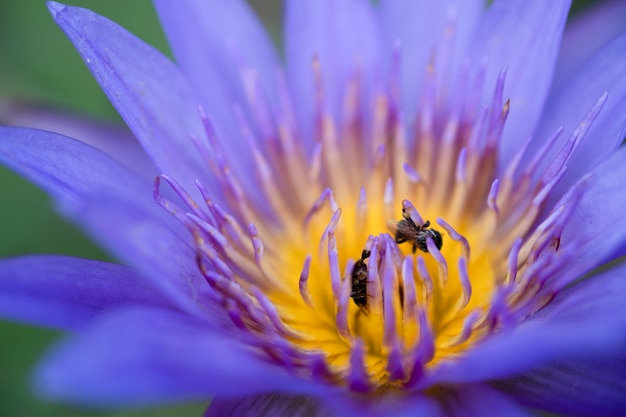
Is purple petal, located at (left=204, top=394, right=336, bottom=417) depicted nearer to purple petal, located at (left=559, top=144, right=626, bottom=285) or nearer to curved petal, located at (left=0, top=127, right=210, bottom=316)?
curved petal, located at (left=0, top=127, right=210, bottom=316)

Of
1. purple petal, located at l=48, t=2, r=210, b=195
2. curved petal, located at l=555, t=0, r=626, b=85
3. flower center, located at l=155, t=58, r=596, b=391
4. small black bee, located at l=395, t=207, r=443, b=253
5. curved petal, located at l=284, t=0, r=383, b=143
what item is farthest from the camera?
curved petal, located at l=555, t=0, r=626, b=85

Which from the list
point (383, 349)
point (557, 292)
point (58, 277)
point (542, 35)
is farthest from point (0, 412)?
point (542, 35)

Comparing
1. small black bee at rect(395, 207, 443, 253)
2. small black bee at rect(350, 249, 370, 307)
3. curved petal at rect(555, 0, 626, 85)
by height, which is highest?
curved petal at rect(555, 0, 626, 85)

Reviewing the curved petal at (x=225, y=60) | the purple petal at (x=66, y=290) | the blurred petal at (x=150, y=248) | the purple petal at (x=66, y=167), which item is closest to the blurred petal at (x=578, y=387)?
the blurred petal at (x=150, y=248)

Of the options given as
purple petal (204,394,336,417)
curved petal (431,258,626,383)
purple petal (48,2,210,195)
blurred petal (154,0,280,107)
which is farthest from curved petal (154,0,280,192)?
curved petal (431,258,626,383)

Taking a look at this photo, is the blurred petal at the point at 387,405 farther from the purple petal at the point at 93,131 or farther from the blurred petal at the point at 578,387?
the purple petal at the point at 93,131

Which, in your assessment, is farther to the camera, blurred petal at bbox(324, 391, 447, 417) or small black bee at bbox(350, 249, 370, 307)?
small black bee at bbox(350, 249, 370, 307)

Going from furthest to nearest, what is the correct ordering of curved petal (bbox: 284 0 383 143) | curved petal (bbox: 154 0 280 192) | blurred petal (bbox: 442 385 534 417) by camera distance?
curved petal (bbox: 284 0 383 143) → curved petal (bbox: 154 0 280 192) → blurred petal (bbox: 442 385 534 417)

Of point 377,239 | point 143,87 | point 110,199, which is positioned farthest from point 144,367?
point 143,87
